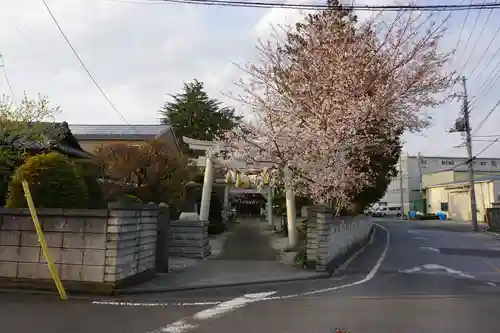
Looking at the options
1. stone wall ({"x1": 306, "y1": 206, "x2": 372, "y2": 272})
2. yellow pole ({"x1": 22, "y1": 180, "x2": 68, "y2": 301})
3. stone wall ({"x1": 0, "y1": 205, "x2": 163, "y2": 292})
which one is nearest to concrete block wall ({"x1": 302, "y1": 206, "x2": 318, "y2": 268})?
stone wall ({"x1": 306, "y1": 206, "x2": 372, "y2": 272})

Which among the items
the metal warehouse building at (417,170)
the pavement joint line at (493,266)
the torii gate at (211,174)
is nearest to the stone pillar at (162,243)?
the torii gate at (211,174)

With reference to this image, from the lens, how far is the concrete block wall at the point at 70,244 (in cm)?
893

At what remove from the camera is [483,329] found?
6.38 meters

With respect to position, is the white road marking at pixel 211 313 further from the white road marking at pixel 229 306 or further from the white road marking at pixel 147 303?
the white road marking at pixel 147 303

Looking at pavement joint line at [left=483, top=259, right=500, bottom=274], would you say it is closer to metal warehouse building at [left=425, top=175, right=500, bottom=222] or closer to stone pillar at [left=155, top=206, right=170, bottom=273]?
stone pillar at [left=155, top=206, right=170, bottom=273]

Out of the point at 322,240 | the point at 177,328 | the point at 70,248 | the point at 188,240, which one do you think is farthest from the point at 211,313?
the point at 188,240

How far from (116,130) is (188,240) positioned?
14693 mm

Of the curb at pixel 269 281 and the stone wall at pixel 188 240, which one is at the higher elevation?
the stone wall at pixel 188 240

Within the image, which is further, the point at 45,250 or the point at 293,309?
the point at 45,250

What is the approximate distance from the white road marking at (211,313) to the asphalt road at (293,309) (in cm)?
1

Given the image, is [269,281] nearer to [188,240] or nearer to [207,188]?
[188,240]

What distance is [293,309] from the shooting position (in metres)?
7.76


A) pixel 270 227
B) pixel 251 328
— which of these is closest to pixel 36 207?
pixel 251 328

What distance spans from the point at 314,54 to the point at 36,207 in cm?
1022
